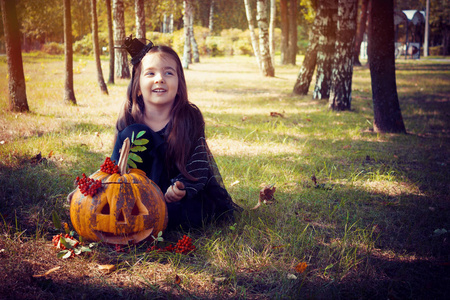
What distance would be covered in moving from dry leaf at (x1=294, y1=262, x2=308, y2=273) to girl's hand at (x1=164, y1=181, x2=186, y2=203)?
37.0 inches

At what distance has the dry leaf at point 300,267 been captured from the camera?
7.67 feet

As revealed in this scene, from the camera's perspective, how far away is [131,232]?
2477 mm

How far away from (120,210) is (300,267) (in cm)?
125

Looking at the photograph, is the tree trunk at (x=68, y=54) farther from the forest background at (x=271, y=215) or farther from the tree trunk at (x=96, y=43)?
the tree trunk at (x=96, y=43)

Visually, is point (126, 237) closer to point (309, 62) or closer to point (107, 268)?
point (107, 268)

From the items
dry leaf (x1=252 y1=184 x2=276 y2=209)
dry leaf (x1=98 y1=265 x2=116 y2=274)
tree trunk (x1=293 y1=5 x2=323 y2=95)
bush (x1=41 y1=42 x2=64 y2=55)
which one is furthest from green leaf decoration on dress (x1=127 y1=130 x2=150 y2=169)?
bush (x1=41 y1=42 x2=64 y2=55)

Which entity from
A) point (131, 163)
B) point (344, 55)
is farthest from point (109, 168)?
point (344, 55)

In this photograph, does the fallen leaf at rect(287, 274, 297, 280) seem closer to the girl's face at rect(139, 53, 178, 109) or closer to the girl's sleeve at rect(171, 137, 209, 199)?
the girl's sleeve at rect(171, 137, 209, 199)

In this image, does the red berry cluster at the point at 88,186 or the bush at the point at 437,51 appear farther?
the bush at the point at 437,51

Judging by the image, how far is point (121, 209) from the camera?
2.39 meters

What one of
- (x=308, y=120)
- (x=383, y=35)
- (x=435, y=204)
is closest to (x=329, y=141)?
(x=308, y=120)

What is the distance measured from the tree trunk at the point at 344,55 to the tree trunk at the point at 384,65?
6.23 ft

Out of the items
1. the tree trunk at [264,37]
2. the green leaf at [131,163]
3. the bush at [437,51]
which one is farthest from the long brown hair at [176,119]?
the bush at [437,51]

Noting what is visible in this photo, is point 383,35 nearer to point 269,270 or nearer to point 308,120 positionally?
point 308,120
